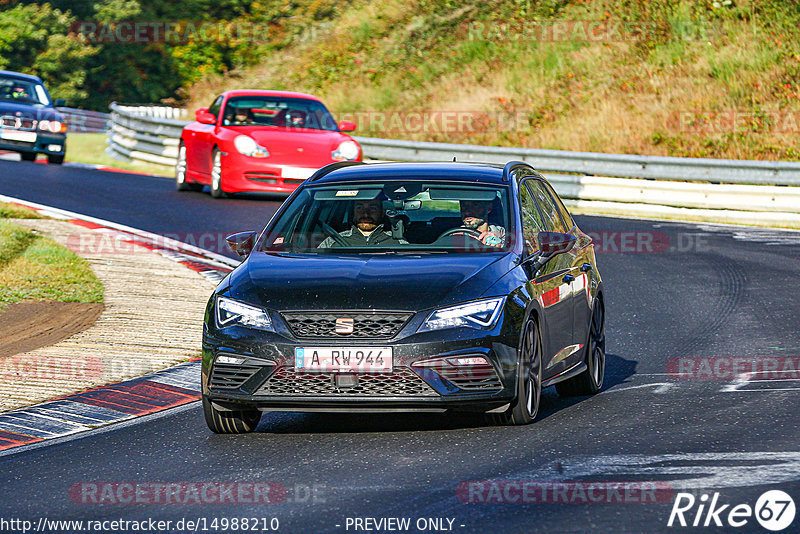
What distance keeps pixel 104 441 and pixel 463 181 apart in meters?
2.80

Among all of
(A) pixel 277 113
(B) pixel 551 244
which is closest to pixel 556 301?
(B) pixel 551 244

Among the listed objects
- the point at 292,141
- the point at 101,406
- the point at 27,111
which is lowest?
the point at 27,111

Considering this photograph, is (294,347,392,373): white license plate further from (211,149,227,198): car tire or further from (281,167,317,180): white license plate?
(211,149,227,198): car tire

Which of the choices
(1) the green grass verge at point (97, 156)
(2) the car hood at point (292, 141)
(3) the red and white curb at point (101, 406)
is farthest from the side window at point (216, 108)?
(3) the red and white curb at point (101, 406)

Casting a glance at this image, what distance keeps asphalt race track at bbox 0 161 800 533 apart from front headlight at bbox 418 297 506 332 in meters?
0.64

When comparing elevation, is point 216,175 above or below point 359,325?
below

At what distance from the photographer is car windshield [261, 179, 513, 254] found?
8555 mm

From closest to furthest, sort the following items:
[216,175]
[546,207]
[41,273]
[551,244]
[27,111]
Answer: [551,244] < [546,207] < [41,273] < [216,175] < [27,111]

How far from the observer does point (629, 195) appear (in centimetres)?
2250

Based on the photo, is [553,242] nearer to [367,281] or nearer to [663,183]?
[367,281]

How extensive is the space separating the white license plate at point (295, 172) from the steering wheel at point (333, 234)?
1144cm

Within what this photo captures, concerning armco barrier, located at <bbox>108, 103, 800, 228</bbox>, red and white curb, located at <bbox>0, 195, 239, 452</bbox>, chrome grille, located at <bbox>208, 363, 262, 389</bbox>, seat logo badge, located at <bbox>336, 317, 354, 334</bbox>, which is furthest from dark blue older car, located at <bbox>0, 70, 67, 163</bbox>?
seat logo badge, located at <bbox>336, 317, 354, 334</bbox>

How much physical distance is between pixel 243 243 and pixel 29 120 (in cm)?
1966

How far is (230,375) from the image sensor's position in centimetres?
769
